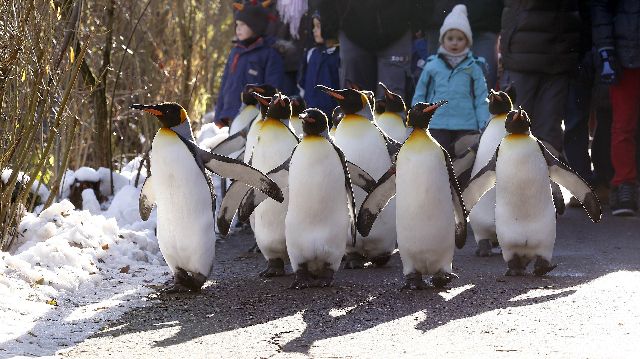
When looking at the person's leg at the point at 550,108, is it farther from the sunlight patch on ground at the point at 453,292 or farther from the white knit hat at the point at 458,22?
the sunlight patch on ground at the point at 453,292

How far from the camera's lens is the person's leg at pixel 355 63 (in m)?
10.9

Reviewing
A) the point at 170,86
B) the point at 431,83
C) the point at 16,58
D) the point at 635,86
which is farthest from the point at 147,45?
the point at 16,58

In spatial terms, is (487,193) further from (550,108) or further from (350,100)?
(550,108)

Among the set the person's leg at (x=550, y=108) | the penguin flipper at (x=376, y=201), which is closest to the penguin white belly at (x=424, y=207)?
the penguin flipper at (x=376, y=201)

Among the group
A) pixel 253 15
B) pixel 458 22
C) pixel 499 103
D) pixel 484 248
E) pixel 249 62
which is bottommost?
pixel 484 248

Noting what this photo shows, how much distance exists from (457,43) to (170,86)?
3368mm

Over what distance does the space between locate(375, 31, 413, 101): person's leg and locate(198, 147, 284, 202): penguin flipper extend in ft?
12.8

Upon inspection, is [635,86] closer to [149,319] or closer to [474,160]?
[474,160]

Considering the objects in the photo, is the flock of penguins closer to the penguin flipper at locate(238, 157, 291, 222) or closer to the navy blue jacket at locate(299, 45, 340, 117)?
the penguin flipper at locate(238, 157, 291, 222)

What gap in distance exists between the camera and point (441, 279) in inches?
276

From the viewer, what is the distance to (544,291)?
A: 6801 millimetres

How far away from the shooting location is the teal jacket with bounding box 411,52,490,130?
10.1m

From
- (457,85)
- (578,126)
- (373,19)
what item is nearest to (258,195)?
(457,85)

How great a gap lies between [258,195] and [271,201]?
20cm
